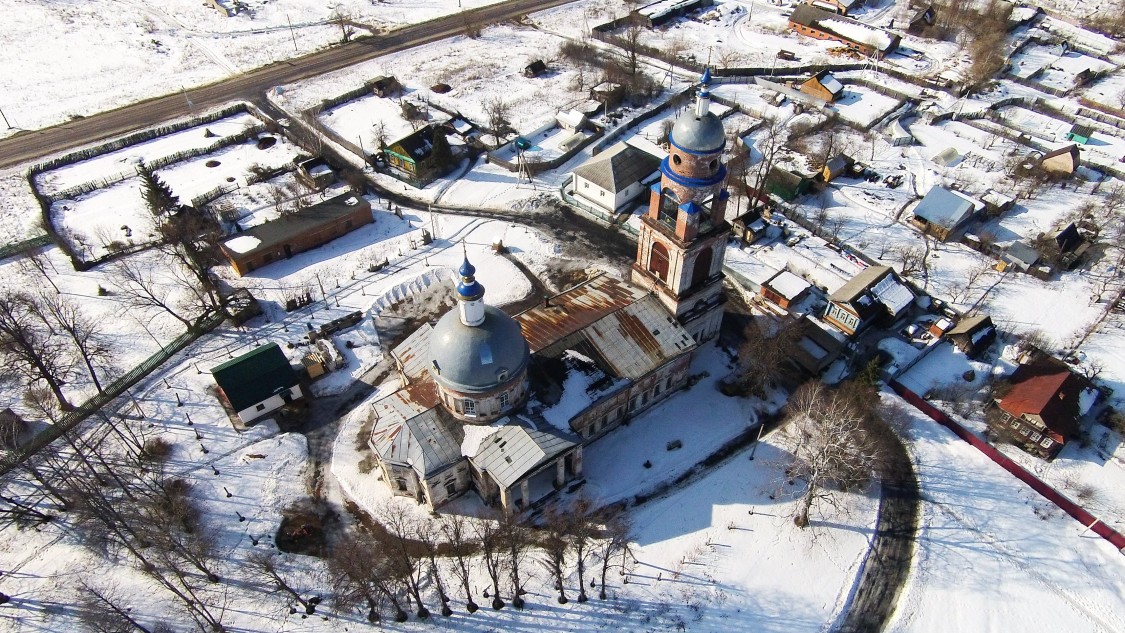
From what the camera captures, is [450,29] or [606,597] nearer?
[606,597]

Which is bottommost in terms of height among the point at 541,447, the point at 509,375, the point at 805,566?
the point at 805,566

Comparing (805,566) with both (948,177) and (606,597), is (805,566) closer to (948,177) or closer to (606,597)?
(606,597)

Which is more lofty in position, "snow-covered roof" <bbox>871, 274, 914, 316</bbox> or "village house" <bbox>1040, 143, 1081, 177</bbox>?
"village house" <bbox>1040, 143, 1081, 177</bbox>

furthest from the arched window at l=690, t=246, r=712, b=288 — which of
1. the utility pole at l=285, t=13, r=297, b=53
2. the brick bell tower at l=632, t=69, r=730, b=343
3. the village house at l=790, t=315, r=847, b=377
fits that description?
the utility pole at l=285, t=13, r=297, b=53

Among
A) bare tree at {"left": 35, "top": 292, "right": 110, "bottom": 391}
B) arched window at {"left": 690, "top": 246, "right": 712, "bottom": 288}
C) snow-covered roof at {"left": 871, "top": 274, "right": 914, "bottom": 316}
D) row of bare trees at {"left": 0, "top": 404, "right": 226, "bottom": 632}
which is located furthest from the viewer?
snow-covered roof at {"left": 871, "top": 274, "right": 914, "bottom": 316}

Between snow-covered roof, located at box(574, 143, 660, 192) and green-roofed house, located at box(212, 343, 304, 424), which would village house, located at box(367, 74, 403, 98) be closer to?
snow-covered roof, located at box(574, 143, 660, 192)

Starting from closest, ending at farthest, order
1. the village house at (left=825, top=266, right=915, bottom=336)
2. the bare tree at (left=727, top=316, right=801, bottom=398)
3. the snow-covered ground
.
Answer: the snow-covered ground
the bare tree at (left=727, top=316, right=801, bottom=398)
the village house at (left=825, top=266, right=915, bottom=336)

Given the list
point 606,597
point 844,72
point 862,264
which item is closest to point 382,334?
point 606,597
